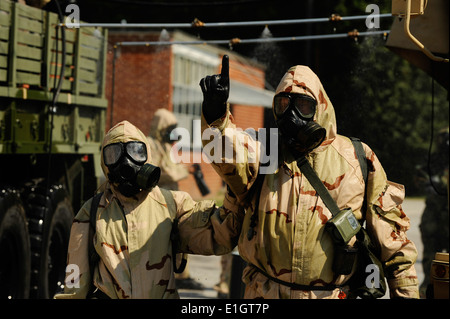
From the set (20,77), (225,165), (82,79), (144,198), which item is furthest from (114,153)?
(82,79)

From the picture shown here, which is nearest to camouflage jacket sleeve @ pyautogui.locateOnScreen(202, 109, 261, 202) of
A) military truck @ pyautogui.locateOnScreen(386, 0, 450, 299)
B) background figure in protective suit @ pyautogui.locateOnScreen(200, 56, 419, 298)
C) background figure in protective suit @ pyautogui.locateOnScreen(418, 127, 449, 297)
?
background figure in protective suit @ pyautogui.locateOnScreen(200, 56, 419, 298)

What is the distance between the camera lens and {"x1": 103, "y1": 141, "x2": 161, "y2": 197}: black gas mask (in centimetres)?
420

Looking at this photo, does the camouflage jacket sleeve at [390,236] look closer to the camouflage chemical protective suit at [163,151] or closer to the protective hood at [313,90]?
the protective hood at [313,90]

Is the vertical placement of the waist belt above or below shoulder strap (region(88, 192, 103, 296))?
below

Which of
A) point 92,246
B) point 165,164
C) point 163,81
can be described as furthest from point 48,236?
point 163,81

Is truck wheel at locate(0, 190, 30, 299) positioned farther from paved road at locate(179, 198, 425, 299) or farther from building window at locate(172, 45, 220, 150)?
building window at locate(172, 45, 220, 150)

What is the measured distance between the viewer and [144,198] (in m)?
4.32

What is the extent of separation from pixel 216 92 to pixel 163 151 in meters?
5.22

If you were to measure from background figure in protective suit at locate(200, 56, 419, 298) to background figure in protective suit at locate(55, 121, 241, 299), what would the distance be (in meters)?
0.29

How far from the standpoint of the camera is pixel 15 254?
6430mm

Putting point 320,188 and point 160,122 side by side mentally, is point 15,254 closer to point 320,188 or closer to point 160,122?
point 160,122

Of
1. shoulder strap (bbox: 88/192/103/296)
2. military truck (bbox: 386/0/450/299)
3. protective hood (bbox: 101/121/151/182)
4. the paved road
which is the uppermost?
military truck (bbox: 386/0/450/299)

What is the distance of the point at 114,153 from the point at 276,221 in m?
1.01
